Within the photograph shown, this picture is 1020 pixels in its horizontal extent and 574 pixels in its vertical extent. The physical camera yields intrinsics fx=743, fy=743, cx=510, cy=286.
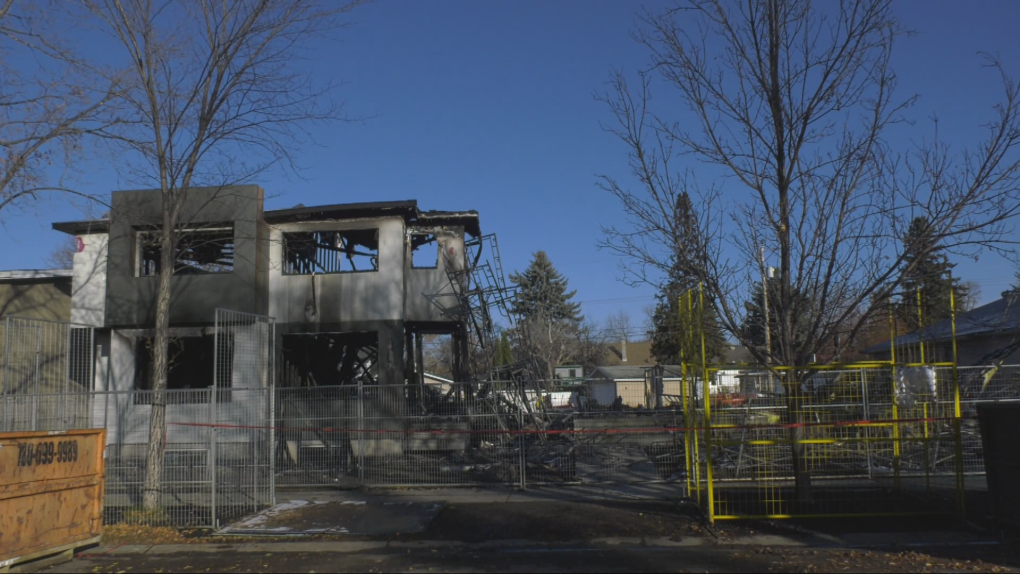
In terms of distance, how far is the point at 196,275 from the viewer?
18969mm

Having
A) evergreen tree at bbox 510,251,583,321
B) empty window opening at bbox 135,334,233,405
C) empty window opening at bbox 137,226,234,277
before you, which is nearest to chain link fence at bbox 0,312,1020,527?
empty window opening at bbox 135,334,233,405

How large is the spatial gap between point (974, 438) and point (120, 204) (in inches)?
773

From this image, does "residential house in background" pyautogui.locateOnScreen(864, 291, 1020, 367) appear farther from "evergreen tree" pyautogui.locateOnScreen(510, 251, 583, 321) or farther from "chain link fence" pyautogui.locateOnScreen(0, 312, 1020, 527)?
"evergreen tree" pyautogui.locateOnScreen(510, 251, 583, 321)

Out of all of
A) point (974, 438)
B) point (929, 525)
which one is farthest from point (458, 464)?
point (974, 438)

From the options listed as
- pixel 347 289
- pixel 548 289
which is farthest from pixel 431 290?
pixel 548 289

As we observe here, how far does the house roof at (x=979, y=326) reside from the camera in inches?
570

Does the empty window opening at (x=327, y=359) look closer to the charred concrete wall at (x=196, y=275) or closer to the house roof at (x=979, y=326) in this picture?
the charred concrete wall at (x=196, y=275)

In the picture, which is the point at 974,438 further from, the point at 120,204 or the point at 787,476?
the point at 120,204

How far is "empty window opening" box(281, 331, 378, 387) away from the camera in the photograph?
70.6ft

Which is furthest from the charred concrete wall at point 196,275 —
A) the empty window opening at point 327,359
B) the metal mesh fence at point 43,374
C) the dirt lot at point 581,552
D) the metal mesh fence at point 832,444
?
the metal mesh fence at point 832,444

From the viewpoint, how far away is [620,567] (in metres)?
8.11

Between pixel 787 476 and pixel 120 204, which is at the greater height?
pixel 120 204

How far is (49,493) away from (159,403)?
311cm

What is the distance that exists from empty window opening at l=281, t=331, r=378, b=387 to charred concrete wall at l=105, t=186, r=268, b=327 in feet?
7.48
